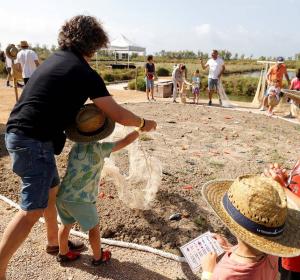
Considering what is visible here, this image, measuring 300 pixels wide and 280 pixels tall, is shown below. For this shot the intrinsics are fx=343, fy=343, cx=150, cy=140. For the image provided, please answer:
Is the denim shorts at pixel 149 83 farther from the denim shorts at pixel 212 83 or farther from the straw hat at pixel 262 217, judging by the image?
the straw hat at pixel 262 217

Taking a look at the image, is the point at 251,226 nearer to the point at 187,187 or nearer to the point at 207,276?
the point at 207,276

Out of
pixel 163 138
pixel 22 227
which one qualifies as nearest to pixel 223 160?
pixel 163 138

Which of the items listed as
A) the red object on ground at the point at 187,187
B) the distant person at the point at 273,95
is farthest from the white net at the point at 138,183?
the distant person at the point at 273,95

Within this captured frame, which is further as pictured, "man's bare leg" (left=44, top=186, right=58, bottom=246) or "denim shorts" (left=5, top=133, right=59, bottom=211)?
"man's bare leg" (left=44, top=186, right=58, bottom=246)

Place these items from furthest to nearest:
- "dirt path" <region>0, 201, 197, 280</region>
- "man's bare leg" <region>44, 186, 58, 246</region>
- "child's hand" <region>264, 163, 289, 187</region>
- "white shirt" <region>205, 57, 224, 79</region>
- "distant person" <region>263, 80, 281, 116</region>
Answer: "white shirt" <region>205, 57, 224, 79</region>
"distant person" <region>263, 80, 281, 116</region>
"dirt path" <region>0, 201, 197, 280</region>
"man's bare leg" <region>44, 186, 58, 246</region>
"child's hand" <region>264, 163, 289, 187</region>

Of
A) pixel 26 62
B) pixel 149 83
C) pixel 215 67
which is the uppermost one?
pixel 26 62

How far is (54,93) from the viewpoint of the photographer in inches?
91.5

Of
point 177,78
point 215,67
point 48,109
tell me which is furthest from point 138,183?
point 177,78

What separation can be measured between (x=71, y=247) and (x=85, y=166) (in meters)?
0.96

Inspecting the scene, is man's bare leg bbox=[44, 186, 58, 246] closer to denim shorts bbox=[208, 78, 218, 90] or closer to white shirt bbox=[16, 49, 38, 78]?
white shirt bbox=[16, 49, 38, 78]

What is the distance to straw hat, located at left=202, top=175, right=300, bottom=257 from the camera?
1.42 m

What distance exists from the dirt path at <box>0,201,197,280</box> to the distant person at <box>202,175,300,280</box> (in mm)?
1469

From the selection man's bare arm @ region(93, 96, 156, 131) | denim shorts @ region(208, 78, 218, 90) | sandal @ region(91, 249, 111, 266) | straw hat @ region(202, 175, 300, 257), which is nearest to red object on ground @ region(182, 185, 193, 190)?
sandal @ region(91, 249, 111, 266)

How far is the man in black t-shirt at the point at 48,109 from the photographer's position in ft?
7.63
